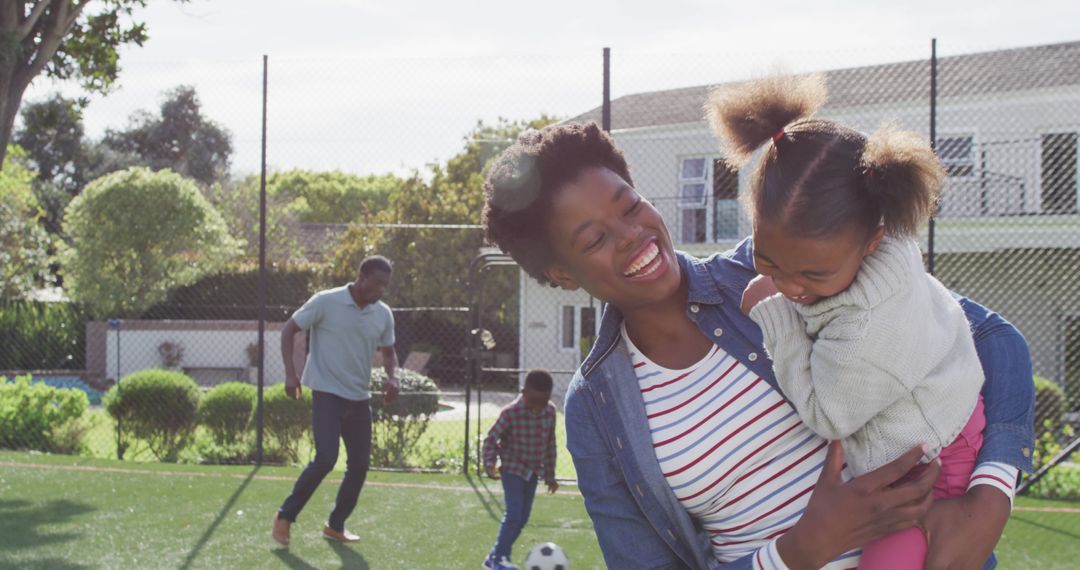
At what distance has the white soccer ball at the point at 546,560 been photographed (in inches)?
209

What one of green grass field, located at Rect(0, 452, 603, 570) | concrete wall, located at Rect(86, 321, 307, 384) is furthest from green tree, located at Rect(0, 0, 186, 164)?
concrete wall, located at Rect(86, 321, 307, 384)

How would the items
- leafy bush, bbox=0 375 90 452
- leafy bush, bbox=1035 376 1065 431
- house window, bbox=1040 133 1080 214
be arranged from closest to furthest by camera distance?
leafy bush, bbox=1035 376 1065 431 < leafy bush, bbox=0 375 90 452 < house window, bbox=1040 133 1080 214

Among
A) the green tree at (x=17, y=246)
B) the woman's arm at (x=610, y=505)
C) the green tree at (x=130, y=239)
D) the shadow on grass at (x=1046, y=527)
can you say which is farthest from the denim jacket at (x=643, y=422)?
the green tree at (x=17, y=246)

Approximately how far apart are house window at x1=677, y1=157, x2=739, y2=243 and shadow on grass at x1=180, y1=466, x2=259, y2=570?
7592 millimetres

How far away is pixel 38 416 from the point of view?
11672 millimetres

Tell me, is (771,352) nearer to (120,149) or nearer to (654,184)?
(654,184)

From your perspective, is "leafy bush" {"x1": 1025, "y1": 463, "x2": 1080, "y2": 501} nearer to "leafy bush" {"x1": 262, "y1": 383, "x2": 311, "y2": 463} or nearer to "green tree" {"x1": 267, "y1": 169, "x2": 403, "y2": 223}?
"leafy bush" {"x1": 262, "y1": 383, "x2": 311, "y2": 463}

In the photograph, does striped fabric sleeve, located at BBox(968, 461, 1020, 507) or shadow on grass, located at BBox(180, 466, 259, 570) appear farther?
shadow on grass, located at BBox(180, 466, 259, 570)

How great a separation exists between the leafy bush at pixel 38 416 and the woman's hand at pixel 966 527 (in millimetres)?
11560

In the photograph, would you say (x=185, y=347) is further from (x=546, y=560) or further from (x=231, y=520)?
(x=546, y=560)

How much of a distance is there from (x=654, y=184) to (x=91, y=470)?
360 inches

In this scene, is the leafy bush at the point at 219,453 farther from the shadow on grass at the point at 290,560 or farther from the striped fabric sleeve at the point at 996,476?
the striped fabric sleeve at the point at 996,476

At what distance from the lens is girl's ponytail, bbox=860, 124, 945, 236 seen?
1705mm

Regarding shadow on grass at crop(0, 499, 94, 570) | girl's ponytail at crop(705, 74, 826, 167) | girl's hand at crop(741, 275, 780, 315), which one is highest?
girl's ponytail at crop(705, 74, 826, 167)
